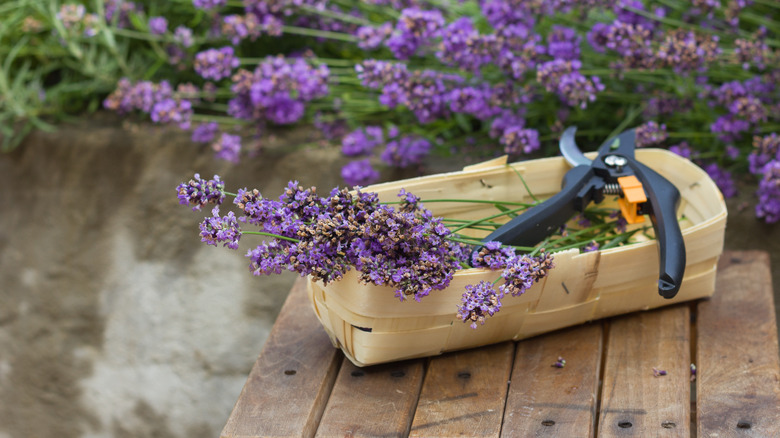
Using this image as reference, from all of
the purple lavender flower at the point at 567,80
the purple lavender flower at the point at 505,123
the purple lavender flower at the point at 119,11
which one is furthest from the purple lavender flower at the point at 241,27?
the purple lavender flower at the point at 567,80

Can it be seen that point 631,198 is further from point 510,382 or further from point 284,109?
point 284,109

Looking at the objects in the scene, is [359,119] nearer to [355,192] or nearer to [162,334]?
[162,334]

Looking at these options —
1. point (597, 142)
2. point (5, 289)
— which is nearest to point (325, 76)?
point (597, 142)

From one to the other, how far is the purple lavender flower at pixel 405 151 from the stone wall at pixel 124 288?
0.70 feet

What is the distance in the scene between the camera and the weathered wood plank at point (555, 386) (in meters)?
0.98

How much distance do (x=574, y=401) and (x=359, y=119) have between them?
1246 mm

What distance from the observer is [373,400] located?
1.05 metres

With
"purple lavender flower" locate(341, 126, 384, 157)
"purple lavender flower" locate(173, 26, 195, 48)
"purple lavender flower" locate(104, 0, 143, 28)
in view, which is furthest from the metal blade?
"purple lavender flower" locate(104, 0, 143, 28)

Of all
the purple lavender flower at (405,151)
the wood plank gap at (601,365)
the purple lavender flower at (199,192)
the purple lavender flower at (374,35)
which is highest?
the purple lavender flower at (199,192)

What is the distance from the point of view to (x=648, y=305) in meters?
1.20

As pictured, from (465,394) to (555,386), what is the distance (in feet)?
0.38

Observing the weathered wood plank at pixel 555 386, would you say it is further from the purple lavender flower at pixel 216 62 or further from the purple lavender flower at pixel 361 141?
the purple lavender flower at pixel 216 62

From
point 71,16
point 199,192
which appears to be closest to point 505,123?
point 199,192

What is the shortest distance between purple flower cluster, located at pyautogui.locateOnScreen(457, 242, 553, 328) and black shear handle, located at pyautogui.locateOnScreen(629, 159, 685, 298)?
0.15 meters
